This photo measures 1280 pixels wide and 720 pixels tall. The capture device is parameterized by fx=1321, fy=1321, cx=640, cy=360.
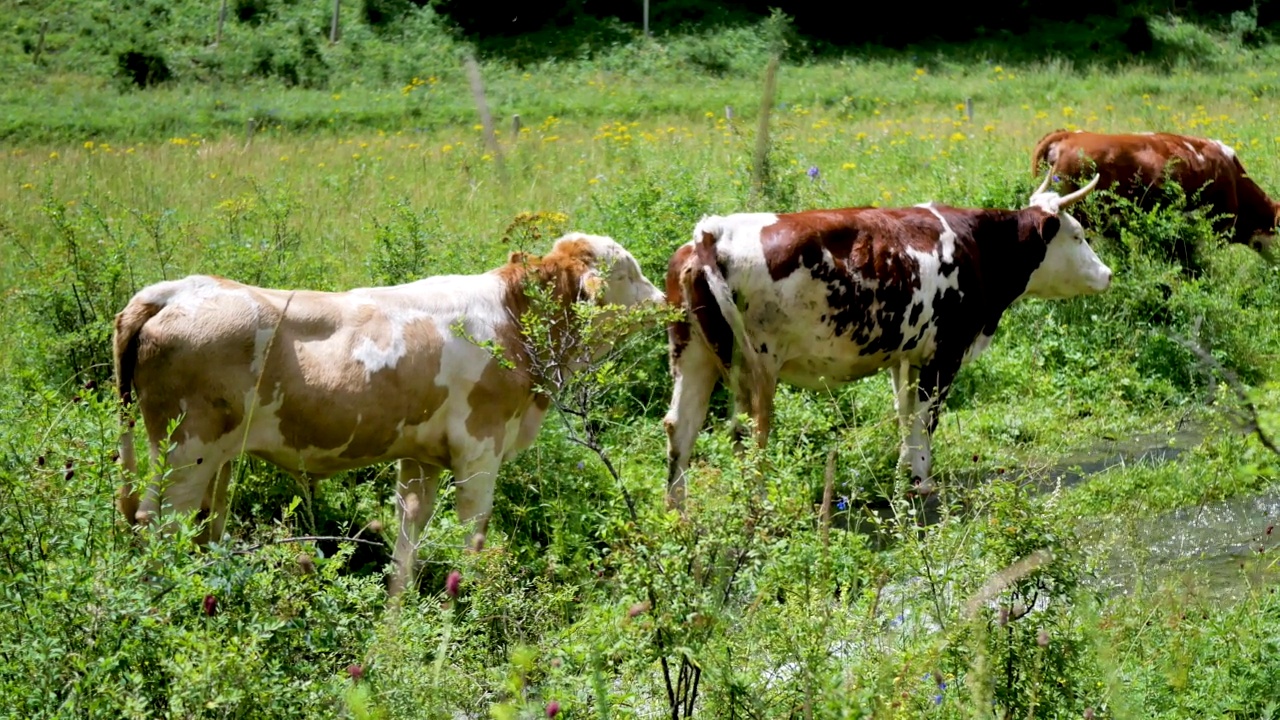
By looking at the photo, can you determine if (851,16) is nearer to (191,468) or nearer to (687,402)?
(687,402)

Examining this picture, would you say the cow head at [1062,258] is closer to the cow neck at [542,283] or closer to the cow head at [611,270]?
the cow head at [611,270]

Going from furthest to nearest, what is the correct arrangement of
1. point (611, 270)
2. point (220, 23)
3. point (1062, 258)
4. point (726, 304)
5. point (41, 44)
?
point (220, 23) < point (41, 44) < point (1062, 258) < point (726, 304) < point (611, 270)

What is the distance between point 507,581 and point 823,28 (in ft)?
110

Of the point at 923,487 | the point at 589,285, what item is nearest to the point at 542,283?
the point at 589,285

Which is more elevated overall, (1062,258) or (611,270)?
(611,270)

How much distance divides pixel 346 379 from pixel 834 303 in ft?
9.53

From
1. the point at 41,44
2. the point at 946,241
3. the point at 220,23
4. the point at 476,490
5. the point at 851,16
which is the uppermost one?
the point at 946,241

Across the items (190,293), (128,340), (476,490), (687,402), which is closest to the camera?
(128,340)

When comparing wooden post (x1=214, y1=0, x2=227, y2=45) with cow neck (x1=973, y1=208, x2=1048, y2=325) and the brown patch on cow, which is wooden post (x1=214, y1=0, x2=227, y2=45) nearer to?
cow neck (x1=973, y1=208, x2=1048, y2=325)

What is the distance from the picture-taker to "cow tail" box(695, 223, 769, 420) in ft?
23.6

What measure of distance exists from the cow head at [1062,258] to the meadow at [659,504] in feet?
3.00

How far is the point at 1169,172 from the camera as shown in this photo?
11.3m

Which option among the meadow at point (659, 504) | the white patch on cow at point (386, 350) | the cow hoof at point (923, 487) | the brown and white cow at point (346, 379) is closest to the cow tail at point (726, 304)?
the meadow at point (659, 504)

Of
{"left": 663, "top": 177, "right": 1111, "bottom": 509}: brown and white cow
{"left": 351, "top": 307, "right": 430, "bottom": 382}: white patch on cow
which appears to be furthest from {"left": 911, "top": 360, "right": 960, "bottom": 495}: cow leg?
{"left": 351, "top": 307, "right": 430, "bottom": 382}: white patch on cow
